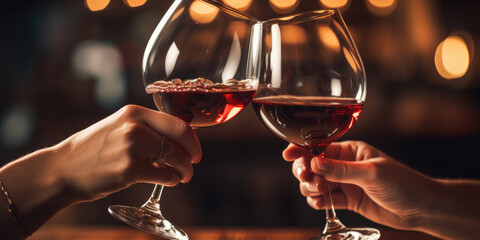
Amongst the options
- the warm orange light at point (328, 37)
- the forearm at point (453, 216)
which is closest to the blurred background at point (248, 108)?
the forearm at point (453, 216)

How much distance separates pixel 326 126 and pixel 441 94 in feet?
7.57

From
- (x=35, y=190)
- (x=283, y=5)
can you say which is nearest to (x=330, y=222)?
(x=35, y=190)

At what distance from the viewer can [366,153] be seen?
1.25 m

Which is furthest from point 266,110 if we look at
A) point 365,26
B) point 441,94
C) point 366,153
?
point 441,94

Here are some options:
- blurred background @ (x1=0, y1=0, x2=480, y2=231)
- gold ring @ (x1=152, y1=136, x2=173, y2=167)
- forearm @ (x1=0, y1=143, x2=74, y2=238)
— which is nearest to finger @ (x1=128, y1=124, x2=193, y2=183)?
gold ring @ (x1=152, y1=136, x2=173, y2=167)

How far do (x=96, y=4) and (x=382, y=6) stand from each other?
1721 mm

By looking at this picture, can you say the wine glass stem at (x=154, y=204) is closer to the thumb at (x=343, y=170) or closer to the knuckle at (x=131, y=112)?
the knuckle at (x=131, y=112)

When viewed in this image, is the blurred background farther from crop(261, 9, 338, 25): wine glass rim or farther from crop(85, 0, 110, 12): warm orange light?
crop(261, 9, 338, 25): wine glass rim

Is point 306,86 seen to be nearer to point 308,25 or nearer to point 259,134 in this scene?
point 308,25

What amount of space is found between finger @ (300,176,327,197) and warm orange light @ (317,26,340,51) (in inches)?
13.0

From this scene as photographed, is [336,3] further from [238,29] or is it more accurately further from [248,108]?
[238,29]

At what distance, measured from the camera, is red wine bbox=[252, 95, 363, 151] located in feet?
2.92

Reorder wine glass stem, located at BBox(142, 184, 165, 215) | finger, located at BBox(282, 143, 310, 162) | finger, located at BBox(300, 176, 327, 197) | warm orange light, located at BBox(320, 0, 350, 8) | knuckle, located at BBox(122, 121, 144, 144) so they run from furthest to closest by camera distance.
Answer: warm orange light, located at BBox(320, 0, 350, 8) < finger, located at BBox(282, 143, 310, 162) < finger, located at BBox(300, 176, 327, 197) < wine glass stem, located at BBox(142, 184, 165, 215) < knuckle, located at BBox(122, 121, 144, 144)

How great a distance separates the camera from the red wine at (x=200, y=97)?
921mm
